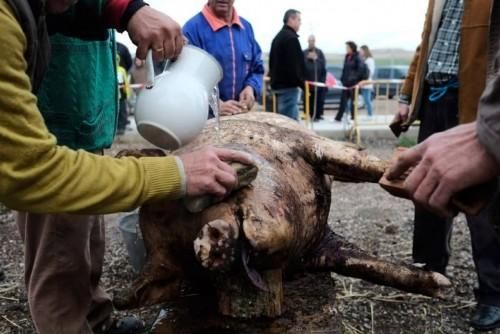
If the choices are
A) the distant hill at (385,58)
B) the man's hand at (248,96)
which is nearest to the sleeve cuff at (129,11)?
the man's hand at (248,96)

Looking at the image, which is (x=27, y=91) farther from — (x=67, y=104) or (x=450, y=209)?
(x=450, y=209)

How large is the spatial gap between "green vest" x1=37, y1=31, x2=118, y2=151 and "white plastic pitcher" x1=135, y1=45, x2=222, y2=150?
2.08 ft

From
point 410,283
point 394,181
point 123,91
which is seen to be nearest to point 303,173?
point 410,283

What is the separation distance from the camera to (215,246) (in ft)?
6.02

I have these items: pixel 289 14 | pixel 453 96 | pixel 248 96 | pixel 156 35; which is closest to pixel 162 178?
pixel 156 35

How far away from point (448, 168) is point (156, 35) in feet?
4.05

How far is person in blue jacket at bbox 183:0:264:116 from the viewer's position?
4.75m

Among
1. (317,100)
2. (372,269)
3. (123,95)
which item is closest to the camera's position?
(372,269)

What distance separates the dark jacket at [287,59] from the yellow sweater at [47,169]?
681 cm

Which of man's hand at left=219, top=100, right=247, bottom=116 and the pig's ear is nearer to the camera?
the pig's ear

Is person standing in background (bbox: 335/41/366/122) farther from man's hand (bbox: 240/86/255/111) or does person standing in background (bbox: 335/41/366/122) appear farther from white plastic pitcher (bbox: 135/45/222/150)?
white plastic pitcher (bbox: 135/45/222/150)

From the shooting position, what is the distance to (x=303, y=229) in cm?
236

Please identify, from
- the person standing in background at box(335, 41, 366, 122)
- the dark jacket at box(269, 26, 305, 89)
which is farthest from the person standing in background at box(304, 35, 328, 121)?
the dark jacket at box(269, 26, 305, 89)

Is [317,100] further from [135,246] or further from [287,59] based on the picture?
[135,246]
